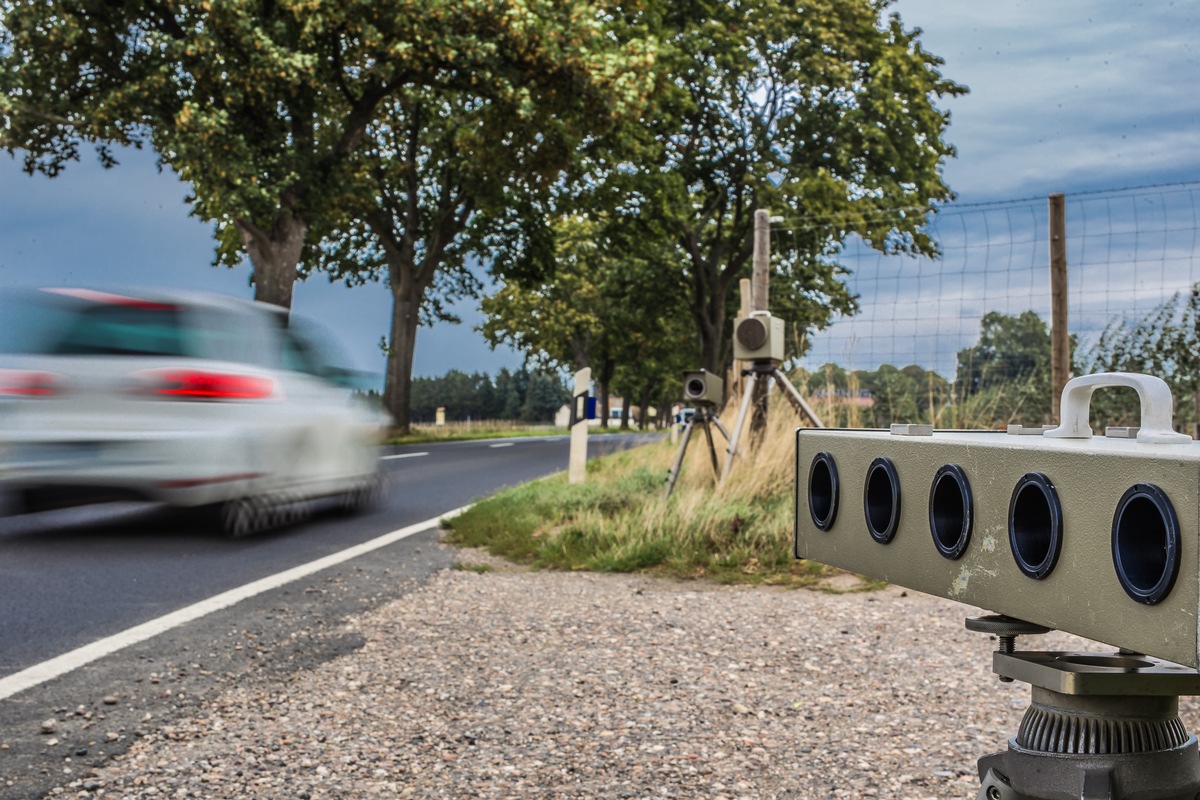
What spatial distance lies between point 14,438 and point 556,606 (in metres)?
2.48

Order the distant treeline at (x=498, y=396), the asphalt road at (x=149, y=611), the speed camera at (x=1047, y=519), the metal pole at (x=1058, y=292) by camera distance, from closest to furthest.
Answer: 1. the speed camera at (x=1047, y=519)
2. the asphalt road at (x=149, y=611)
3. the metal pole at (x=1058, y=292)
4. the distant treeline at (x=498, y=396)

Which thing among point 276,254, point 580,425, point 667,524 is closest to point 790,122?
point 276,254

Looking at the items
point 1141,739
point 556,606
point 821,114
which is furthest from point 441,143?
point 1141,739

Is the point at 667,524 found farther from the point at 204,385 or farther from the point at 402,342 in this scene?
the point at 402,342

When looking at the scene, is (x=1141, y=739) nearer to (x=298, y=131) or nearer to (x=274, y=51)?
(x=274, y=51)

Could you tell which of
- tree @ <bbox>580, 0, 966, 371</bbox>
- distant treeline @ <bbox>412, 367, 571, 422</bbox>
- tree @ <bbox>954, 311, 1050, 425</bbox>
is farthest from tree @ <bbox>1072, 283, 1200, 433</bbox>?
distant treeline @ <bbox>412, 367, 571, 422</bbox>

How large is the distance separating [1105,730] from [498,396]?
284ft

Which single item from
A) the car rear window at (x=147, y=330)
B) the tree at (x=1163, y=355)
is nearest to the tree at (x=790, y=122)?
the tree at (x=1163, y=355)

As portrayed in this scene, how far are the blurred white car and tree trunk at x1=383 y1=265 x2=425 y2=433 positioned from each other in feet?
57.5

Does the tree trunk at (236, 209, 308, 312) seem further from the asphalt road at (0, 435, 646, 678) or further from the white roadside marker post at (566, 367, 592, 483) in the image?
the white roadside marker post at (566, 367, 592, 483)

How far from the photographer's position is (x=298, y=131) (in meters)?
15.9

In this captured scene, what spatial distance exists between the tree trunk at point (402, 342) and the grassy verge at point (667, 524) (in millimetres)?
13911

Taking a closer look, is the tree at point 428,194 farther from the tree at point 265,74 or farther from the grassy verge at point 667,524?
the grassy verge at point 667,524

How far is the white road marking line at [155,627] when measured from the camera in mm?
3818
